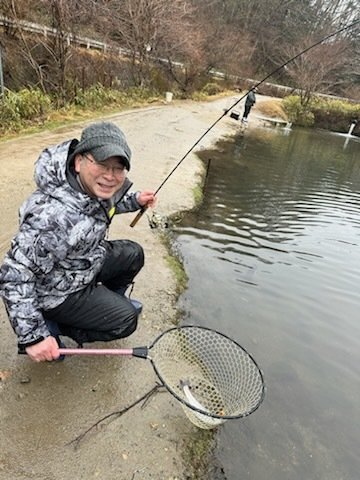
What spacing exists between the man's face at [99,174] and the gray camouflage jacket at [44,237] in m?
0.06

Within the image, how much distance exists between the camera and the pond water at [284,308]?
2.90 metres

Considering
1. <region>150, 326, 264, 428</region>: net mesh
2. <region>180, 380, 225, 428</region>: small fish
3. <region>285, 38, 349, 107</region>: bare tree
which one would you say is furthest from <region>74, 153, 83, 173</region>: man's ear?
<region>285, 38, 349, 107</region>: bare tree

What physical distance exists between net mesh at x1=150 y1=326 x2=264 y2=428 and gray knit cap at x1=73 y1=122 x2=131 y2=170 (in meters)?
1.19

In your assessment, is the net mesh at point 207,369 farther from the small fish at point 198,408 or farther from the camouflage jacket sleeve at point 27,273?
the camouflage jacket sleeve at point 27,273

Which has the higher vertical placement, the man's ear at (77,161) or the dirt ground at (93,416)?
the man's ear at (77,161)

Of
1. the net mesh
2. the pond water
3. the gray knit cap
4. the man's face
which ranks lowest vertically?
the pond water

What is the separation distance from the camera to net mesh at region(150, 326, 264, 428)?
259 cm

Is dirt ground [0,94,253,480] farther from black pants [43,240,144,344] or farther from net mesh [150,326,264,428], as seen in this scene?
black pants [43,240,144,344]

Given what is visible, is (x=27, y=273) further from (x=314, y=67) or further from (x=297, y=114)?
(x=314, y=67)

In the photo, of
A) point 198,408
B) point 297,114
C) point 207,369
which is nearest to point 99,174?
point 198,408

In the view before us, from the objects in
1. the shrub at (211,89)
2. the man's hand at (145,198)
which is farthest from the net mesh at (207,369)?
the shrub at (211,89)

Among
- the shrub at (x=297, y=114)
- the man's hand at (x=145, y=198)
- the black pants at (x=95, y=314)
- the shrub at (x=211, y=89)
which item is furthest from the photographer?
the shrub at (x=297, y=114)

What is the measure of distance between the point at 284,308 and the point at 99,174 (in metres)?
3.34

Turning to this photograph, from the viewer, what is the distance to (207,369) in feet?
10.2
